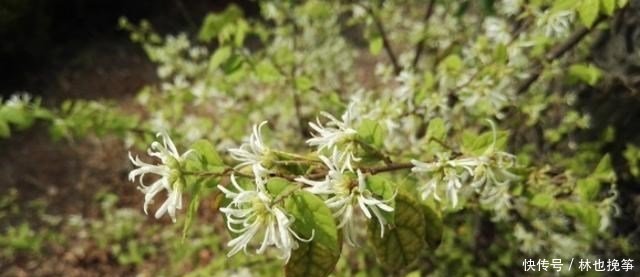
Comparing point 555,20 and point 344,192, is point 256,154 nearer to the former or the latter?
point 344,192

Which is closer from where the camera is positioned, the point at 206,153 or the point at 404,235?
the point at 206,153

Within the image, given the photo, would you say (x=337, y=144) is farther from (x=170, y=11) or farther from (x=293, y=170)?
(x=170, y=11)

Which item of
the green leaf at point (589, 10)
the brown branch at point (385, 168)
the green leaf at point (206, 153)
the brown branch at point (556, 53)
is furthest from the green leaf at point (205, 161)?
the brown branch at point (556, 53)

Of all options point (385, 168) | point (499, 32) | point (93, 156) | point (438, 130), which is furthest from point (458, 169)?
point (93, 156)

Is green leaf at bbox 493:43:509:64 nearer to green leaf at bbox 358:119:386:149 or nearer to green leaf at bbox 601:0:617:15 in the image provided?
green leaf at bbox 601:0:617:15

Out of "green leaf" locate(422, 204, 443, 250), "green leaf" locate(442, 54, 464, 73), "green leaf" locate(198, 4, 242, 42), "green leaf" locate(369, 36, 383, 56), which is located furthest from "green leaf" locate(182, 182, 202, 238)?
"green leaf" locate(369, 36, 383, 56)
